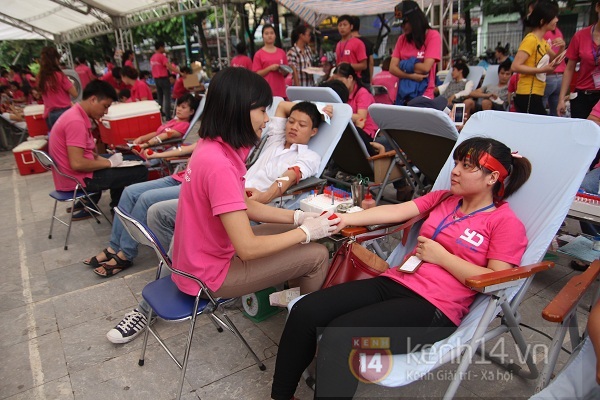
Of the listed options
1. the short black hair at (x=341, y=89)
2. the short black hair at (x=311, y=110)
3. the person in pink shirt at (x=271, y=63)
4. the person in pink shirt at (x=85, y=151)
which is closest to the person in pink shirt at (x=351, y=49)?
the person in pink shirt at (x=271, y=63)

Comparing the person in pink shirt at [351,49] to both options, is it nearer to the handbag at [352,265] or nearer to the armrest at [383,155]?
the armrest at [383,155]

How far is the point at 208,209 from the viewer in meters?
1.85

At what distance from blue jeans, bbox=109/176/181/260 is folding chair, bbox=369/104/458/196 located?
1605mm

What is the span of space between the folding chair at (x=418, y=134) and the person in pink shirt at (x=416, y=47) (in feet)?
2.94

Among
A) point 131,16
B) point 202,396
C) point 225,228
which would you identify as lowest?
point 202,396

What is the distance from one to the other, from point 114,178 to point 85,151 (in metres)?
0.34

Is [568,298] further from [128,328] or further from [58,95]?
[58,95]

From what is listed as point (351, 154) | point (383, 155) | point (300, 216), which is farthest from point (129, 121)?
point (300, 216)

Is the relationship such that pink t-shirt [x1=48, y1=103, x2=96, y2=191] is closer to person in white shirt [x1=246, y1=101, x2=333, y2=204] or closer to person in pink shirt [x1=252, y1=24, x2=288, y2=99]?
person in white shirt [x1=246, y1=101, x2=333, y2=204]

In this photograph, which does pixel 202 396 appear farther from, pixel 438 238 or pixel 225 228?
pixel 438 238

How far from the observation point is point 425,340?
5.48 feet

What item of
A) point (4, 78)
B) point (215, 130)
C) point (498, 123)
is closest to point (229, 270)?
point (215, 130)

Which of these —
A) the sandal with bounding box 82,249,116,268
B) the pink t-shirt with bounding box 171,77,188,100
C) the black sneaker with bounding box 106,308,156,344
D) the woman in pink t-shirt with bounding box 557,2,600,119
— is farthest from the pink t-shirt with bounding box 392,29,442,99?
the pink t-shirt with bounding box 171,77,188,100

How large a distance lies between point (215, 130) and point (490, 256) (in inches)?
47.7
